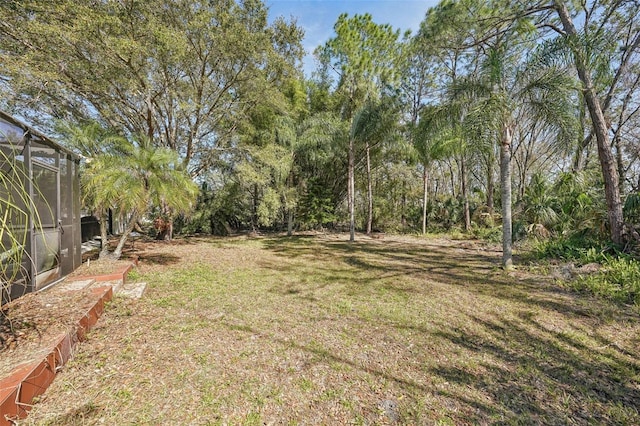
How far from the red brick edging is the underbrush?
6.30 meters

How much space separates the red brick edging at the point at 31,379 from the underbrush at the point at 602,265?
248 inches

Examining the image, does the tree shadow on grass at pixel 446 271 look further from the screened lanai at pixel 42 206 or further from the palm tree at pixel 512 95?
the screened lanai at pixel 42 206

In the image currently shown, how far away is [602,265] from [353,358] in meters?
5.41

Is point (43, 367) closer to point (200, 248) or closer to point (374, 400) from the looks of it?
point (374, 400)

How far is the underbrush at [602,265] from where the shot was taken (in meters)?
3.62

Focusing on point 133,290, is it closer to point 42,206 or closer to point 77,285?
point 77,285

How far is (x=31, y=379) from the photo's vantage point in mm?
1622

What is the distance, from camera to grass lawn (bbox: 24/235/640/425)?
66.7 inches

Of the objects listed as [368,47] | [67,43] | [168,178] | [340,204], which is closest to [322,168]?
[340,204]

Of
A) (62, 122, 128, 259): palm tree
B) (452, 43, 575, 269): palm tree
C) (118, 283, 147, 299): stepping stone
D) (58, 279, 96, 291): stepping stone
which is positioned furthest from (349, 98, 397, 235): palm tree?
(58, 279, 96, 291): stepping stone

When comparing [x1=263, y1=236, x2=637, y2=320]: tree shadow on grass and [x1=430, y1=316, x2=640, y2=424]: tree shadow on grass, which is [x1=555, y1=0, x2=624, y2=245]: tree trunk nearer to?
[x1=263, y1=236, x2=637, y2=320]: tree shadow on grass

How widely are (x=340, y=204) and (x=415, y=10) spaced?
8709mm

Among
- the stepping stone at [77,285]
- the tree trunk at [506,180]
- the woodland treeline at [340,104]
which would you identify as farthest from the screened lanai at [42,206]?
the tree trunk at [506,180]

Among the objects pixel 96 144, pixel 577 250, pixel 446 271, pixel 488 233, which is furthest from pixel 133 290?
pixel 488 233
